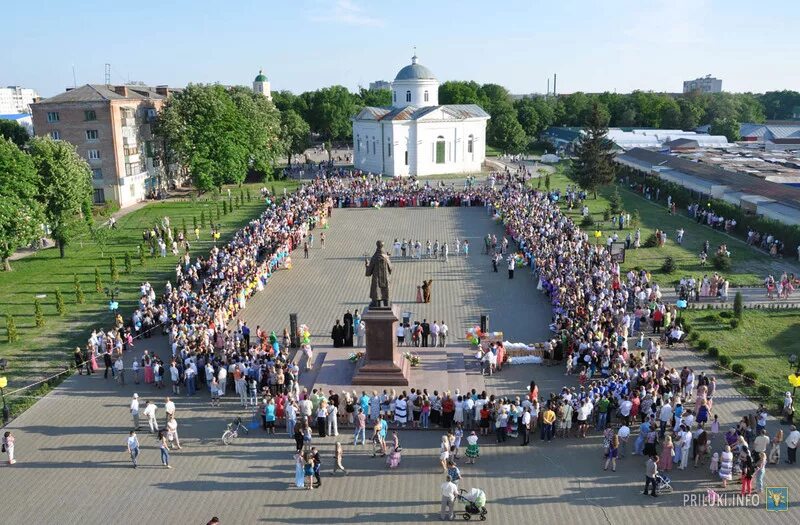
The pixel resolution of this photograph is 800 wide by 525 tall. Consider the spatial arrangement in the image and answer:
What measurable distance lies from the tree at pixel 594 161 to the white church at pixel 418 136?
655 inches

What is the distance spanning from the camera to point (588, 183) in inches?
2019

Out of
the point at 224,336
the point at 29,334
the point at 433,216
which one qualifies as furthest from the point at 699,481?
the point at 433,216

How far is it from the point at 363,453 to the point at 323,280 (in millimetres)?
15111

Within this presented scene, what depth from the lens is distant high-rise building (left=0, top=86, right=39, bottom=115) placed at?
169375 mm

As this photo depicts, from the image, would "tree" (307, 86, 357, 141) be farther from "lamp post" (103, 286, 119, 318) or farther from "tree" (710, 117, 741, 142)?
"lamp post" (103, 286, 119, 318)

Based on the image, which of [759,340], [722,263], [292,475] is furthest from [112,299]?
[722,263]

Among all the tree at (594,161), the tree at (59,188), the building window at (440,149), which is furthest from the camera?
the building window at (440,149)

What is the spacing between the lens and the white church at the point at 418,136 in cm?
6469

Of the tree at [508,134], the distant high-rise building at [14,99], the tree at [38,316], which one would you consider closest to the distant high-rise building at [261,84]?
the tree at [508,134]

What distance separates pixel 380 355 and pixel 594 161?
3755 cm

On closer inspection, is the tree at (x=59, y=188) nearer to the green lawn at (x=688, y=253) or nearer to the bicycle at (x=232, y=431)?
the bicycle at (x=232, y=431)

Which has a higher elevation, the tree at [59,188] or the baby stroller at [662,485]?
the tree at [59,188]

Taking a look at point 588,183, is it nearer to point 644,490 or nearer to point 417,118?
point 417,118

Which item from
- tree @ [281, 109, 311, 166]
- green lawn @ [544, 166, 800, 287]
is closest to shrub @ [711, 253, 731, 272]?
green lawn @ [544, 166, 800, 287]
